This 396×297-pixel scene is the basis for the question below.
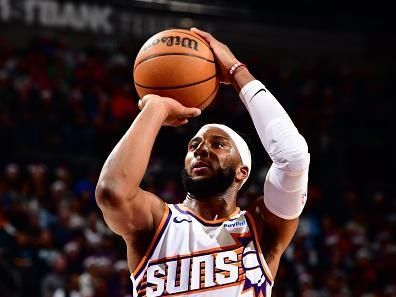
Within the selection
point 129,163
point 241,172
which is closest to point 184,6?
point 241,172

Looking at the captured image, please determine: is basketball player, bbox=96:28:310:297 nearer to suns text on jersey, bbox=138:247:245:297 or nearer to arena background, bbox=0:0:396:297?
suns text on jersey, bbox=138:247:245:297

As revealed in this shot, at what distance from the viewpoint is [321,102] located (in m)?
14.6

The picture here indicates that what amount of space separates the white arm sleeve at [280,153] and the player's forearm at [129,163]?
50 centimetres

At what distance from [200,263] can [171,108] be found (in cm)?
64

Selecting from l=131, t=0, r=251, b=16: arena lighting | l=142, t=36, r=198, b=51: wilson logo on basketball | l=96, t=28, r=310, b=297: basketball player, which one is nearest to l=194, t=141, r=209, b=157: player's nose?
l=96, t=28, r=310, b=297: basketball player

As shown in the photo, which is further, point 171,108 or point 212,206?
point 212,206

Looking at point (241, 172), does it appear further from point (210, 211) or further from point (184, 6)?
point (184, 6)

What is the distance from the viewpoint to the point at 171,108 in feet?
10.1

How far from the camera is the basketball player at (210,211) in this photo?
293cm

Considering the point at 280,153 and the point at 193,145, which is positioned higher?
the point at 280,153

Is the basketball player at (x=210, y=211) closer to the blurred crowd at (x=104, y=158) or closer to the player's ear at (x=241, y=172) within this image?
the player's ear at (x=241, y=172)

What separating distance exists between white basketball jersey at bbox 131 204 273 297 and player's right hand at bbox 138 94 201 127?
387mm

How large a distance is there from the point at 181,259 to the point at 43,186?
7249mm

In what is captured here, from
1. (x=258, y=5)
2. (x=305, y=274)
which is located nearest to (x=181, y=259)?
(x=305, y=274)
